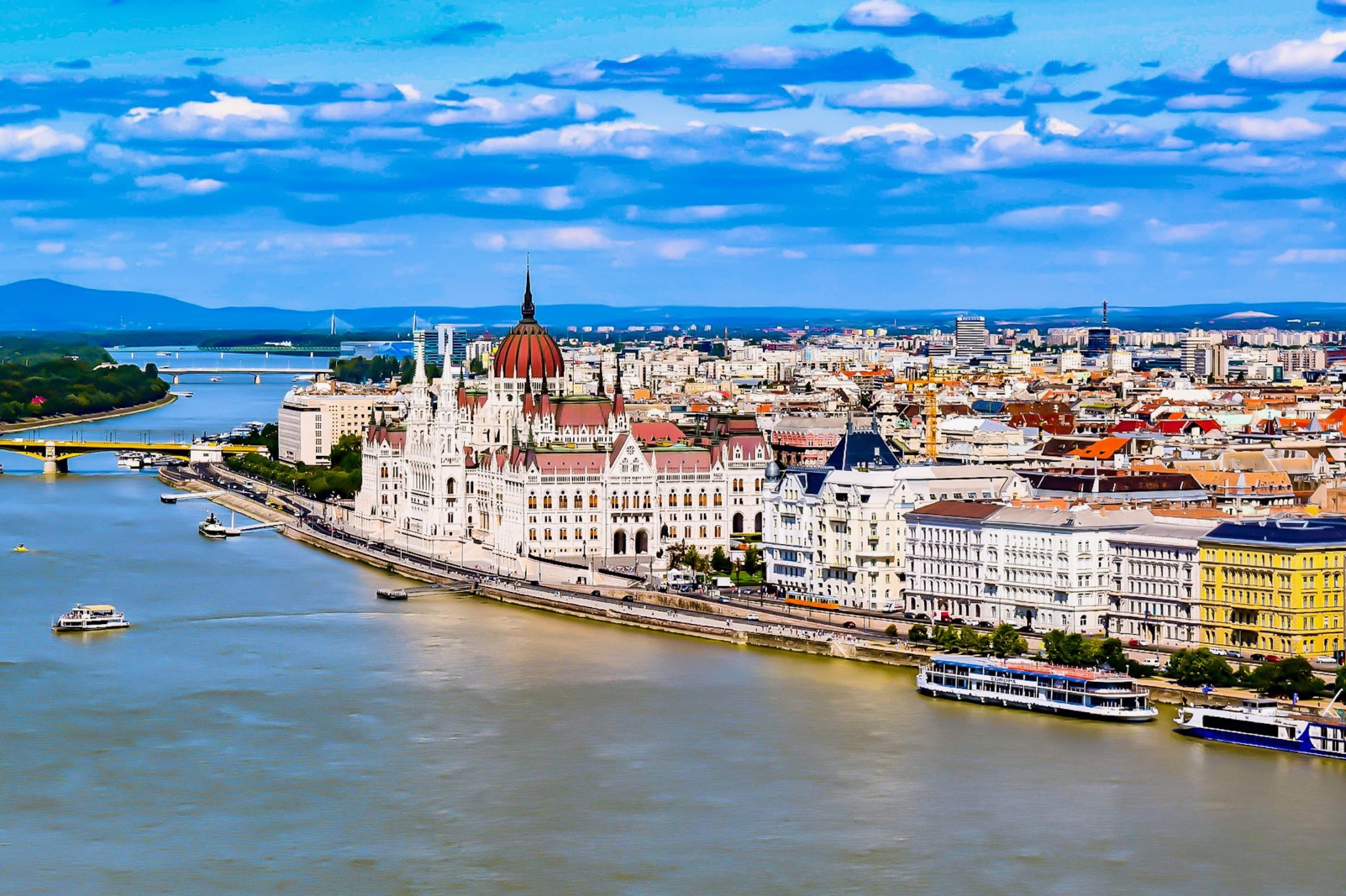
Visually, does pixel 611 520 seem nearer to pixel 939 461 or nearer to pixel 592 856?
pixel 939 461

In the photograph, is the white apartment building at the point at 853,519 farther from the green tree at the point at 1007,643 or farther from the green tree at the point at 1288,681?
the green tree at the point at 1288,681

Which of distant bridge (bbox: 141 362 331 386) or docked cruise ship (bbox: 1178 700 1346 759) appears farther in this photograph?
distant bridge (bbox: 141 362 331 386)

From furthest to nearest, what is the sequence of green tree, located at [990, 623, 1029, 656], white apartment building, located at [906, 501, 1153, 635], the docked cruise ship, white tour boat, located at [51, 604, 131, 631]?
1. white tour boat, located at [51, 604, 131, 631]
2. white apartment building, located at [906, 501, 1153, 635]
3. green tree, located at [990, 623, 1029, 656]
4. the docked cruise ship

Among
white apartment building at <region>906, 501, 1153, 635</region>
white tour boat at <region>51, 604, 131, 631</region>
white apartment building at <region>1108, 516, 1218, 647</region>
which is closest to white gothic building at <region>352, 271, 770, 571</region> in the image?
white apartment building at <region>906, 501, 1153, 635</region>

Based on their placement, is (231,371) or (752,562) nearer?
(752,562)

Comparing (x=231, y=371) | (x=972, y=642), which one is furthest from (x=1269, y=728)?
(x=231, y=371)

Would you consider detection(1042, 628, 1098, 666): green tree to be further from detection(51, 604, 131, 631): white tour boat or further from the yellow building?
detection(51, 604, 131, 631): white tour boat

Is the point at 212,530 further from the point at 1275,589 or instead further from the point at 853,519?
the point at 1275,589
